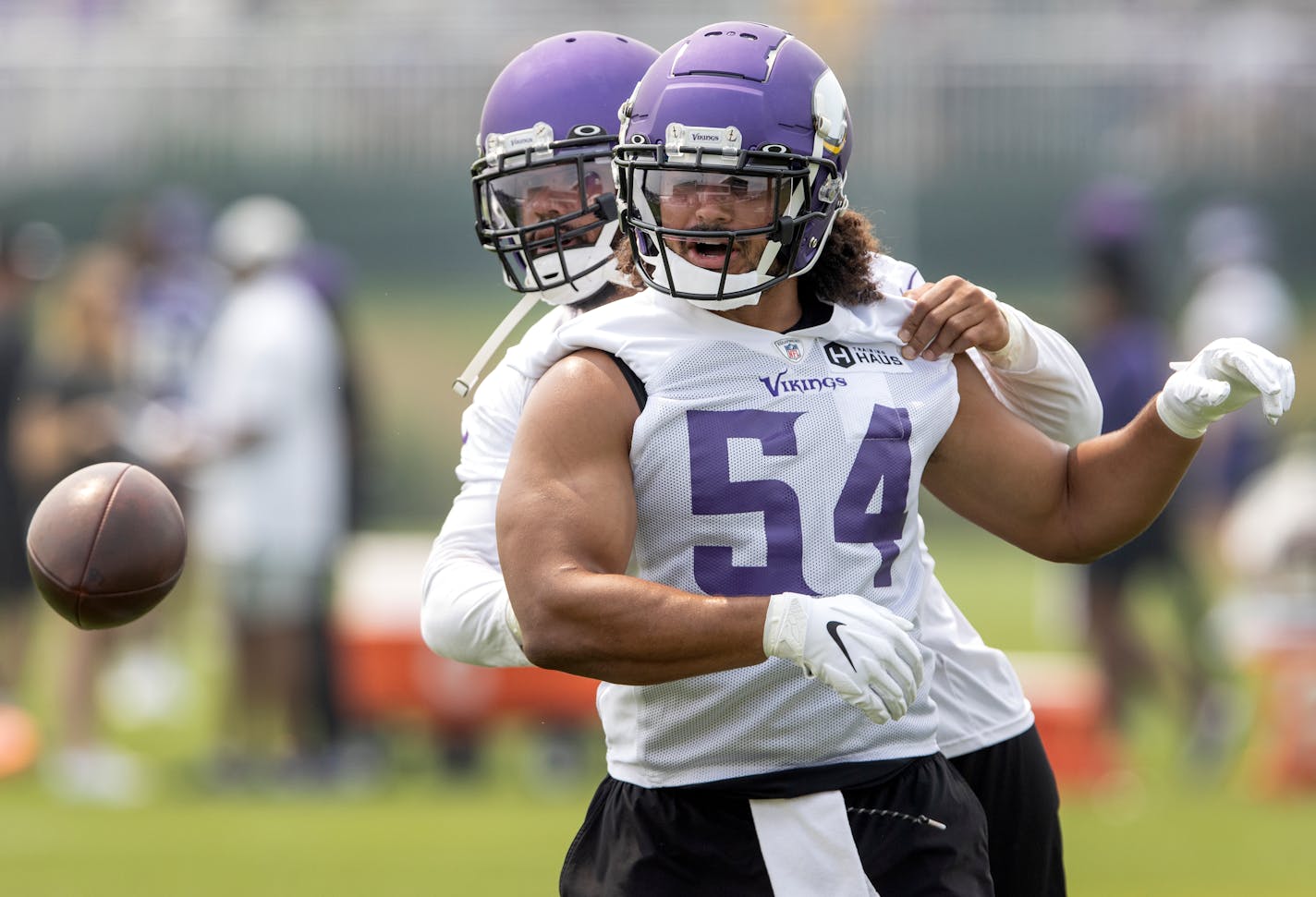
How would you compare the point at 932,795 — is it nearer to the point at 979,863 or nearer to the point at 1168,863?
the point at 979,863

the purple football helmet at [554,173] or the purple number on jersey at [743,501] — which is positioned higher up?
the purple football helmet at [554,173]

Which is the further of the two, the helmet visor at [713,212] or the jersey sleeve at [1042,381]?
the jersey sleeve at [1042,381]

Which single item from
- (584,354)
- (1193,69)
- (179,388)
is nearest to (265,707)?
(179,388)

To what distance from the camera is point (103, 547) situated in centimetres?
355

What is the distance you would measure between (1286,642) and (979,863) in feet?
17.9

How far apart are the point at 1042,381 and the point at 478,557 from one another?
1.03 metres

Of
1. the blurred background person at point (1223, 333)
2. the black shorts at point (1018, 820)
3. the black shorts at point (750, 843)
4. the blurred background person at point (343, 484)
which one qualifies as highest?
the black shorts at point (750, 843)

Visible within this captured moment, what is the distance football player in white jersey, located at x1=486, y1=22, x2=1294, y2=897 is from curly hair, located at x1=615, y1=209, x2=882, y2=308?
0.14 ft

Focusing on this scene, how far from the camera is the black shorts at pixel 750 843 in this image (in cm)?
293

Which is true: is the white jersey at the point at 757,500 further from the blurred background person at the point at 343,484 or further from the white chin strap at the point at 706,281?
the blurred background person at the point at 343,484

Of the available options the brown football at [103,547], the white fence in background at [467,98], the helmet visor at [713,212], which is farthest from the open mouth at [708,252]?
the white fence in background at [467,98]

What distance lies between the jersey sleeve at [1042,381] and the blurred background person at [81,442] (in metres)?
5.45

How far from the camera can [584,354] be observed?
2.95m

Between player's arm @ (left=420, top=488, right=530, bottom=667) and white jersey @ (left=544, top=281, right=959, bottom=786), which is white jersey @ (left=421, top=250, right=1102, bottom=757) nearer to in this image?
player's arm @ (left=420, top=488, right=530, bottom=667)
